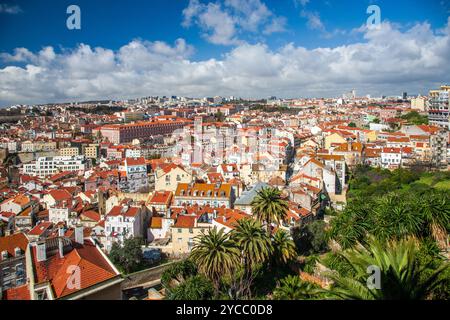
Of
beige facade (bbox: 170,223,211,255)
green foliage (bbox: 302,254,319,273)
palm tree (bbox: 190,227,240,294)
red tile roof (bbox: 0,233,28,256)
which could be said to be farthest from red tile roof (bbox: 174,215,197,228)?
palm tree (bbox: 190,227,240,294)

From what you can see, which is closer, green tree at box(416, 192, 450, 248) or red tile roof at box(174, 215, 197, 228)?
green tree at box(416, 192, 450, 248)

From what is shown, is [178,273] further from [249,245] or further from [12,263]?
[12,263]

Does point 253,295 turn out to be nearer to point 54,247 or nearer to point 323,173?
point 54,247

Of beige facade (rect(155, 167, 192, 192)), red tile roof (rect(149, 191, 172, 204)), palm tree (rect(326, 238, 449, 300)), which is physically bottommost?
red tile roof (rect(149, 191, 172, 204))

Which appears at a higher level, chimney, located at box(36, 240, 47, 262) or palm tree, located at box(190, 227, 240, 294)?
chimney, located at box(36, 240, 47, 262)

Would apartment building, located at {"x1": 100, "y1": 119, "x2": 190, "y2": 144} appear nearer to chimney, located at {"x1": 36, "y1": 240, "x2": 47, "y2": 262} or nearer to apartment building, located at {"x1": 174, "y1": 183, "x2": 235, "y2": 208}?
apartment building, located at {"x1": 174, "y1": 183, "x2": 235, "y2": 208}

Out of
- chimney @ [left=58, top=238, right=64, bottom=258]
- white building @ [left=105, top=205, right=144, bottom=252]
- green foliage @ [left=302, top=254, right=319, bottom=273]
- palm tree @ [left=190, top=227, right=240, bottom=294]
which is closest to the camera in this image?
chimney @ [left=58, top=238, right=64, bottom=258]

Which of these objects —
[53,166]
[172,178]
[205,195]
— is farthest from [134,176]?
[53,166]

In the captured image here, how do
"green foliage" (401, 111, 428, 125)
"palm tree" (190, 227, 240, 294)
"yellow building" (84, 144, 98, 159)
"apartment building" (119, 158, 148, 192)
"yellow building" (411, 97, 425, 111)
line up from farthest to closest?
"yellow building" (411, 97, 425, 111) → "green foliage" (401, 111, 428, 125) → "yellow building" (84, 144, 98, 159) → "apartment building" (119, 158, 148, 192) → "palm tree" (190, 227, 240, 294)

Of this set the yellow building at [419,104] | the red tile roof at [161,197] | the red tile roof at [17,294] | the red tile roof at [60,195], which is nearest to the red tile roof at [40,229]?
the red tile roof at [60,195]
